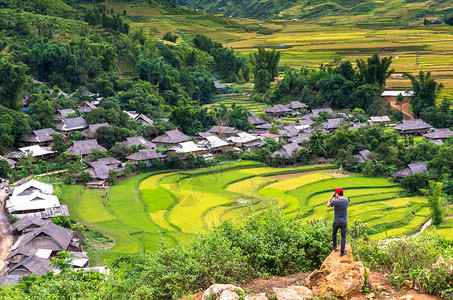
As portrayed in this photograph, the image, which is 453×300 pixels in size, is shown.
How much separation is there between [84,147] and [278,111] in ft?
73.7

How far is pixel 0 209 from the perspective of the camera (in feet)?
86.8

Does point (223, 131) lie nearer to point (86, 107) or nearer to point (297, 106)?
point (86, 107)

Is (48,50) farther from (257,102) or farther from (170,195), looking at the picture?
(170,195)

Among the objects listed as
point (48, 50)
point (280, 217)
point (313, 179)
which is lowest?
point (313, 179)

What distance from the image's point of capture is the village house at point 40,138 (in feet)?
121

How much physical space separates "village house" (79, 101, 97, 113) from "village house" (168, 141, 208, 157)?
11.7 meters

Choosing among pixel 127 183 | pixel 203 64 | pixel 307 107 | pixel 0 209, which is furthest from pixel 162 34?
pixel 0 209

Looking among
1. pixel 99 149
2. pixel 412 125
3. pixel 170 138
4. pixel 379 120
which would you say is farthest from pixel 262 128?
pixel 99 149

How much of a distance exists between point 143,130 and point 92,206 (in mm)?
13725

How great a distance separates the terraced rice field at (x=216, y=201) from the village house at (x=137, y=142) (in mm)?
4034

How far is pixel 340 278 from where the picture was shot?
8992 mm

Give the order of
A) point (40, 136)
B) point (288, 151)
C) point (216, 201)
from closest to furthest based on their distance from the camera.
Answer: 1. point (216, 201)
2. point (288, 151)
3. point (40, 136)

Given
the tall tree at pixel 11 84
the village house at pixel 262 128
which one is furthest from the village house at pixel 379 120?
the tall tree at pixel 11 84

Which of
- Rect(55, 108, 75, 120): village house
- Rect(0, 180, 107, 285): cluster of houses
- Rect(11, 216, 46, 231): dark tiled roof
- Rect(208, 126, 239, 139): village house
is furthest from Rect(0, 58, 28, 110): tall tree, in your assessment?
Rect(11, 216, 46, 231): dark tiled roof
